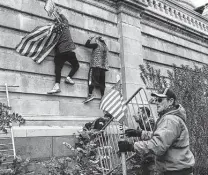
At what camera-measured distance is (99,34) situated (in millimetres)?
9844

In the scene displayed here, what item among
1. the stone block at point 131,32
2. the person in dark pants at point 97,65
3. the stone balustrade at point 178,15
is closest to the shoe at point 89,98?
the person in dark pants at point 97,65

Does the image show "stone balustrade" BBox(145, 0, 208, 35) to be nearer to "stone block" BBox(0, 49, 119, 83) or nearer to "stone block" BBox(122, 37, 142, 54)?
"stone block" BBox(122, 37, 142, 54)

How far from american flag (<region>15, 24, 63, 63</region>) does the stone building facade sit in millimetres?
191

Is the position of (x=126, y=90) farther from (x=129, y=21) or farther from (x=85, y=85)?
(x=129, y=21)

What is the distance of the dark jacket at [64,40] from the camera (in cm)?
820

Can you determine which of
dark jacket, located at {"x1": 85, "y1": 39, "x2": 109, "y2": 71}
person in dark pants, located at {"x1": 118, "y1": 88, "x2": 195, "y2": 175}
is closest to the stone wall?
dark jacket, located at {"x1": 85, "y1": 39, "x2": 109, "y2": 71}

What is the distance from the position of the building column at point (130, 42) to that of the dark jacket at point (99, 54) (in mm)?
1053

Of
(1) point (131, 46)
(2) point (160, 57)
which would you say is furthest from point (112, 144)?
(2) point (160, 57)

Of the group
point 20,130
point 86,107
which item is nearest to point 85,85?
point 86,107

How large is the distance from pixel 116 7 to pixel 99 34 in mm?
1662

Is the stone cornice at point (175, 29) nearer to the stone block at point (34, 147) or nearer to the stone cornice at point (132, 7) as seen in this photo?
the stone cornice at point (132, 7)

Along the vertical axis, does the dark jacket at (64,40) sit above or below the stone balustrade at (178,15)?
below

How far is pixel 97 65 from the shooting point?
356 inches

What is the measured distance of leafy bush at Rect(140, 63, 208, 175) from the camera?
6.54 m
